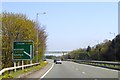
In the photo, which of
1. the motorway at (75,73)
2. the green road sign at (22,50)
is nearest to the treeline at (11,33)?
the motorway at (75,73)

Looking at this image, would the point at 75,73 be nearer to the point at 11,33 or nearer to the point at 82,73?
the point at 82,73

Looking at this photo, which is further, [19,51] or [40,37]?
[40,37]

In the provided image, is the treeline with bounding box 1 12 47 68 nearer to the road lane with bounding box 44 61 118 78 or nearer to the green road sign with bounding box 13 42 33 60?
the road lane with bounding box 44 61 118 78

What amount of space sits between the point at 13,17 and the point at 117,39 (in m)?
63.7

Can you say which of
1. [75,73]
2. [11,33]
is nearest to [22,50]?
[75,73]

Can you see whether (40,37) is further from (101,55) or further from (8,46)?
(101,55)

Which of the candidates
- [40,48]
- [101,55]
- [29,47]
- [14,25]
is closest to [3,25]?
[14,25]

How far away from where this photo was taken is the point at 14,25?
50.5 metres

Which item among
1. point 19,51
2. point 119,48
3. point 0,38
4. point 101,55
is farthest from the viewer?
point 101,55

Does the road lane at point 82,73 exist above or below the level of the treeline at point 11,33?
below

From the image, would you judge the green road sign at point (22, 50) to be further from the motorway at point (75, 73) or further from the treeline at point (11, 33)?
the treeline at point (11, 33)

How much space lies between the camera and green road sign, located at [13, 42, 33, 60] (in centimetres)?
3590

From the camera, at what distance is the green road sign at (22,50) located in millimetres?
35897

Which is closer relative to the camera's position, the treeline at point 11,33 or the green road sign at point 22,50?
the green road sign at point 22,50
